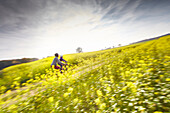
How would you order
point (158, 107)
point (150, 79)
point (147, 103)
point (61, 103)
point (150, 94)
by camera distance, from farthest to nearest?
point (61, 103) → point (150, 79) → point (150, 94) → point (147, 103) → point (158, 107)

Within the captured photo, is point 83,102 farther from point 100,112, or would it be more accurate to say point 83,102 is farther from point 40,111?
point 40,111

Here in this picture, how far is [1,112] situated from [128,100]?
21.3 ft

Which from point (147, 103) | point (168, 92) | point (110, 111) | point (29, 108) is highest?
point (168, 92)

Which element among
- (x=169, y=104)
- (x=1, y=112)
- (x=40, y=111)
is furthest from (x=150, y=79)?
(x=1, y=112)

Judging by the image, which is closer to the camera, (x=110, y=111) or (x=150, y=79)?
(x=110, y=111)

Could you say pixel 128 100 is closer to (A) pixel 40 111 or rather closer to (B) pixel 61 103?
(B) pixel 61 103

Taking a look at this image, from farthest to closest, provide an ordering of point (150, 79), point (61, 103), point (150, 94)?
point (61, 103)
point (150, 79)
point (150, 94)

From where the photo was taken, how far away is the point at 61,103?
4168 mm

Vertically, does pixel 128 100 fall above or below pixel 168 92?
below

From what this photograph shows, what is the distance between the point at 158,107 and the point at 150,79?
178 cm

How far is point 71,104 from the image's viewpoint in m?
3.81

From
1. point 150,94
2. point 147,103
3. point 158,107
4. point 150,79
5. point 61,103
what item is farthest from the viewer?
point 61,103

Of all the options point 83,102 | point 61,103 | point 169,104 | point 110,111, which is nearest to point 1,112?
point 61,103

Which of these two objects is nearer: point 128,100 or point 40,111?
point 128,100
